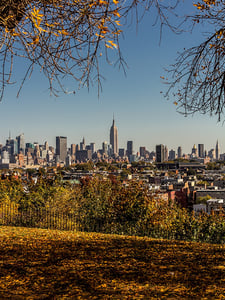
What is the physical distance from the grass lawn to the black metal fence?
2.64 metres

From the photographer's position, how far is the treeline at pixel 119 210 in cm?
778

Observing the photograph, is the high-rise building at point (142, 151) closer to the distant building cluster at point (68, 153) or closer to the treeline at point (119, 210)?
the distant building cluster at point (68, 153)

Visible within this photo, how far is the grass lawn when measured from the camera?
3.31 meters

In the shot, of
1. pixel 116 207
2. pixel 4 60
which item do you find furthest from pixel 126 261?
pixel 116 207

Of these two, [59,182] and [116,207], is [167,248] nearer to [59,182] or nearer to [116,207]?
[116,207]

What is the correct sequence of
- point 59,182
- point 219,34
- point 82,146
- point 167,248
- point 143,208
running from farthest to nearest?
point 82,146, point 59,182, point 143,208, point 167,248, point 219,34

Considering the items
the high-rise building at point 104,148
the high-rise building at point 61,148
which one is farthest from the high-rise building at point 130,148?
the high-rise building at point 61,148

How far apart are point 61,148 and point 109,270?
159966 millimetres

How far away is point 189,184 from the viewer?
5497 centimetres

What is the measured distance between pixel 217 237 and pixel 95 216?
318cm

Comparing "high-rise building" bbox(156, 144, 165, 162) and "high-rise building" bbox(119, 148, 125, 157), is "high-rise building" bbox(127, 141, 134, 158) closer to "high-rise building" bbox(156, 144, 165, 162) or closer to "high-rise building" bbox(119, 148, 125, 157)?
"high-rise building" bbox(119, 148, 125, 157)

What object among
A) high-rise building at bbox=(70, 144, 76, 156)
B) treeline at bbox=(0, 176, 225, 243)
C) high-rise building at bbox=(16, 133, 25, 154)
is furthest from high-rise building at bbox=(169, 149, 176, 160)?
treeline at bbox=(0, 176, 225, 243)

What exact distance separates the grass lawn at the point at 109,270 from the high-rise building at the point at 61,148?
154733 millimetres

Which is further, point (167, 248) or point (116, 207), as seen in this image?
point (116, 207)
